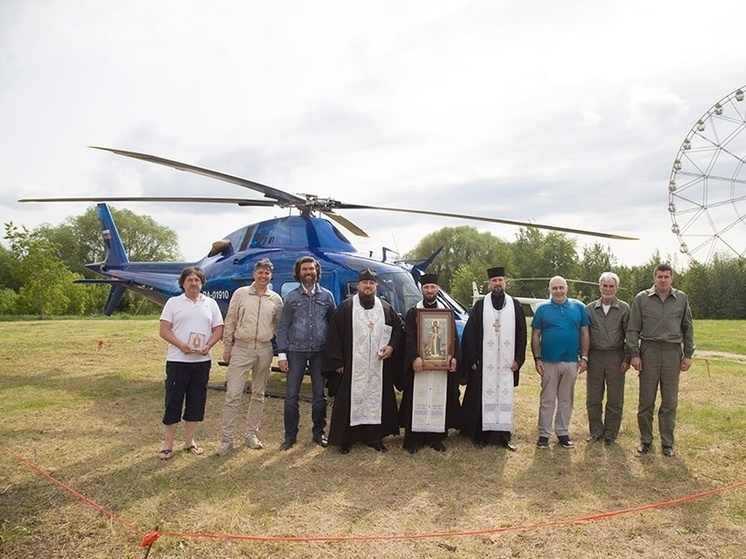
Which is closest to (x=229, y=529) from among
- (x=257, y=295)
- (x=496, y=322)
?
(x=257, y=295)

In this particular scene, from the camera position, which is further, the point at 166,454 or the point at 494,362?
the point at 494,362

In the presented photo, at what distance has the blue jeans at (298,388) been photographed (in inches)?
233

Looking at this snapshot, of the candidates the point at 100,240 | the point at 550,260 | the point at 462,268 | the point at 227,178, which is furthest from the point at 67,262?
the point at 227,178

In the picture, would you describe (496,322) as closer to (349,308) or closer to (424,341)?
(424,341)

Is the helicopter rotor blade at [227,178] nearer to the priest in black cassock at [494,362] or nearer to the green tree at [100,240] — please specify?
the priest in black cassock at [494,362]

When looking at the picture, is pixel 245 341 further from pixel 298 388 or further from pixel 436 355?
pixel 436 355

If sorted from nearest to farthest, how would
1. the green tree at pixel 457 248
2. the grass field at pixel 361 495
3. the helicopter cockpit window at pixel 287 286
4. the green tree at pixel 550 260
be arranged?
the grass field at pixel 361 495, the helicopter cockpit window at pixel 287 286, the green tree at pixel 550 260, the green tree at pixel 457 248

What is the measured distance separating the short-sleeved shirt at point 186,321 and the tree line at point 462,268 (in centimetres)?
2981

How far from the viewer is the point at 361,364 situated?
19.2 ft

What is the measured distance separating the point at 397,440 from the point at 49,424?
13.9 ft

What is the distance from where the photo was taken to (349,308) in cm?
589

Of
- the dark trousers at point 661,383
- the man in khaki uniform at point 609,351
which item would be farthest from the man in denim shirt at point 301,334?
the dark trousers at point 661,383

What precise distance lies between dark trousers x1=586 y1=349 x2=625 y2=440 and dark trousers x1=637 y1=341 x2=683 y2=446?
0.23 meters

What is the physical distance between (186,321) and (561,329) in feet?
12.5
